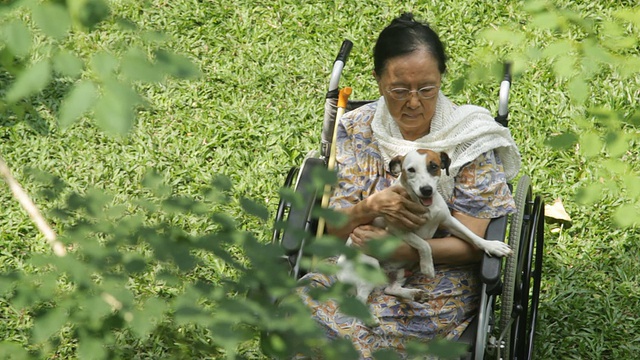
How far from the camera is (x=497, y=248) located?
10.8 feet

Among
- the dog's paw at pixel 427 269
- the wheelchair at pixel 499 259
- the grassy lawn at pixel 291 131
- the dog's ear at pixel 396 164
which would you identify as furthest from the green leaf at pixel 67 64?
the grassy lawn at pixel 291 131

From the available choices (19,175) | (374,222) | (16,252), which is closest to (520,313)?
(374,222)

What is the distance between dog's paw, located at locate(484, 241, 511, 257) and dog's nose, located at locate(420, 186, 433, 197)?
0.27m

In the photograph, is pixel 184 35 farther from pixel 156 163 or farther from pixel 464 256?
pixel 464 256

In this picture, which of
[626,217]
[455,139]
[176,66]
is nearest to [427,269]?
[455,139]

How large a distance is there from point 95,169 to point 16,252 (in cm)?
75

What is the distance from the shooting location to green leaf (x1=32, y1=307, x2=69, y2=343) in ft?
5.98

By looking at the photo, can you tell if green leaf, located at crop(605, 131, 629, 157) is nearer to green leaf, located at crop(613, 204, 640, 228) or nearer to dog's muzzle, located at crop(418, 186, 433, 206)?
green leaf, located at crop(613, 204, 640, 228)

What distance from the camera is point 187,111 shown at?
611 centimetres

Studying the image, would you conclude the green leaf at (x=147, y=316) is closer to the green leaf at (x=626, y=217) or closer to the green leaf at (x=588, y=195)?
the green leaf at (x=588, y=195)

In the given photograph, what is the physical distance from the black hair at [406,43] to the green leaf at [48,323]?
6.41 ft

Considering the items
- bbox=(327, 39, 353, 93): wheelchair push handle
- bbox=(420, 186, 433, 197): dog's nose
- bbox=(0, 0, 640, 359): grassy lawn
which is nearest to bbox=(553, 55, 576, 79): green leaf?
bbox=(420, 186, 433, 197): dog's nose

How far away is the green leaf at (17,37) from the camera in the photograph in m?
1.59

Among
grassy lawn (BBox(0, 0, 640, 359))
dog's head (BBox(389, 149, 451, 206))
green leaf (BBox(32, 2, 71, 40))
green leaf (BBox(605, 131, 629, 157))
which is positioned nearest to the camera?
green leaf (BBox(32, 2, 71, 40))
